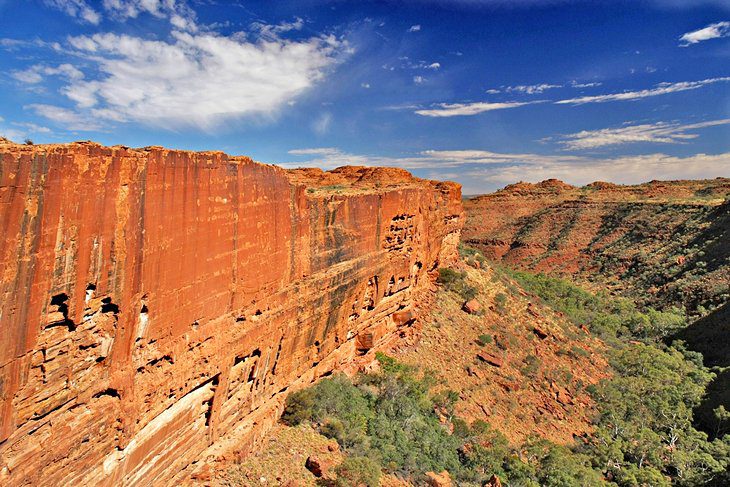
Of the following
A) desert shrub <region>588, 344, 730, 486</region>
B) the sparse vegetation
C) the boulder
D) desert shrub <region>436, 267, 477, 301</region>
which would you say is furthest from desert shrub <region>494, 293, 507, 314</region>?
the boulder

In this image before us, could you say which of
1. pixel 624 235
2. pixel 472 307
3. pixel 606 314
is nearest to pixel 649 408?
pixel 472 307

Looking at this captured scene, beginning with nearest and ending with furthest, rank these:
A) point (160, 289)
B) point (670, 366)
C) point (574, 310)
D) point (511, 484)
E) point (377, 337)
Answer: point (160, 289) < point (511, 484) < point (377, 337) < point (670, 366) < point (574, 310)

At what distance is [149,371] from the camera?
7.93m

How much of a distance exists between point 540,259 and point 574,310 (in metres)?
23.3

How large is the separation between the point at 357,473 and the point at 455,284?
15.4 metres

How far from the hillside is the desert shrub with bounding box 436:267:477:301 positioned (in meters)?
20.4

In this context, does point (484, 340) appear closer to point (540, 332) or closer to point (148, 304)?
point (540, 332)

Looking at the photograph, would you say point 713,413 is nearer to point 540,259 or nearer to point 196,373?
point 196,373

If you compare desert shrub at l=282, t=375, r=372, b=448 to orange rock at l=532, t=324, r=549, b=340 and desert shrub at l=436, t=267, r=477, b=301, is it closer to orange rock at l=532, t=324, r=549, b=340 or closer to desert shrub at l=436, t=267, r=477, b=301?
desert shrub at l=436, t=267, r=477, b=301

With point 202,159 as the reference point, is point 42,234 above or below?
below

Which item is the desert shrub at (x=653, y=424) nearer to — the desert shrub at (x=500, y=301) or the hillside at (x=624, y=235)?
the desert shrub at (x=500, y=301)

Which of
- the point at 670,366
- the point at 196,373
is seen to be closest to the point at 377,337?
the point at 196,373

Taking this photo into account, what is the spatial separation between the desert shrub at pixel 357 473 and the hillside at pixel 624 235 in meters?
32.4

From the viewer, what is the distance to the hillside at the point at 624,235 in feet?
124
